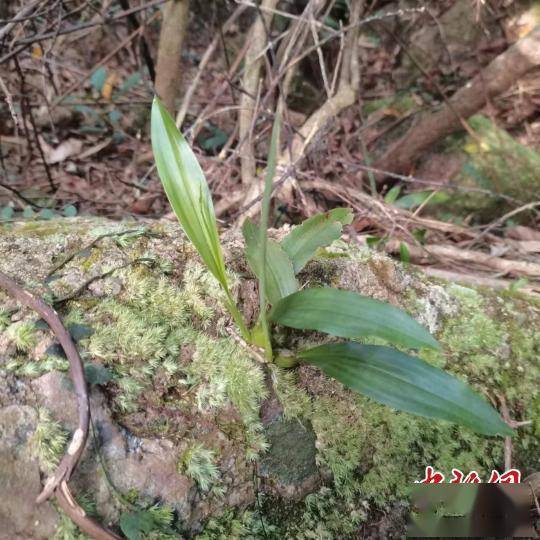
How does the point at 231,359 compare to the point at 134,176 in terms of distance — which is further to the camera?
the point at 134,176

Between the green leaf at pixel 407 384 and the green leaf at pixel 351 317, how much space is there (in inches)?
1.7

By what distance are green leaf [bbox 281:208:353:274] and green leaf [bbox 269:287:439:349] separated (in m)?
0.20

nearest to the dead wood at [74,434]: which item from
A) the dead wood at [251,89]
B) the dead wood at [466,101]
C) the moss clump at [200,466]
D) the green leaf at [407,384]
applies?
the moss clump at [200,466]

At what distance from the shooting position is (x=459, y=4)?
12.4 feet

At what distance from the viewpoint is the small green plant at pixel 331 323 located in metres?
0.76

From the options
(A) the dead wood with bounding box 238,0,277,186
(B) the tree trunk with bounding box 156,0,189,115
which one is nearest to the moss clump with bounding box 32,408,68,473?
(A) the dead wood with bounding box 238,0,277,186

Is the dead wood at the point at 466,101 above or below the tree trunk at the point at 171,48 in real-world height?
below

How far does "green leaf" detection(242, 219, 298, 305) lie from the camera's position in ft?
3.20

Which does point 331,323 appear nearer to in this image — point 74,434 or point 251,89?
point 74,434

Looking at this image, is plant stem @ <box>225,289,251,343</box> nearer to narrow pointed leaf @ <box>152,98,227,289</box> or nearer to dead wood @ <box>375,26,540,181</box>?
narrow pointed leaf @ <box>152,98,227,289</box>

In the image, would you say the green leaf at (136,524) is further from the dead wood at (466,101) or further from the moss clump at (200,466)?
the dead wood at (466,101)

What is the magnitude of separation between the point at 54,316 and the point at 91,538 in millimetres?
350

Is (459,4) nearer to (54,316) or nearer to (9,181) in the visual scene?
(9,181)

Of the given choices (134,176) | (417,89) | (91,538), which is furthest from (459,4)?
(91,538)
